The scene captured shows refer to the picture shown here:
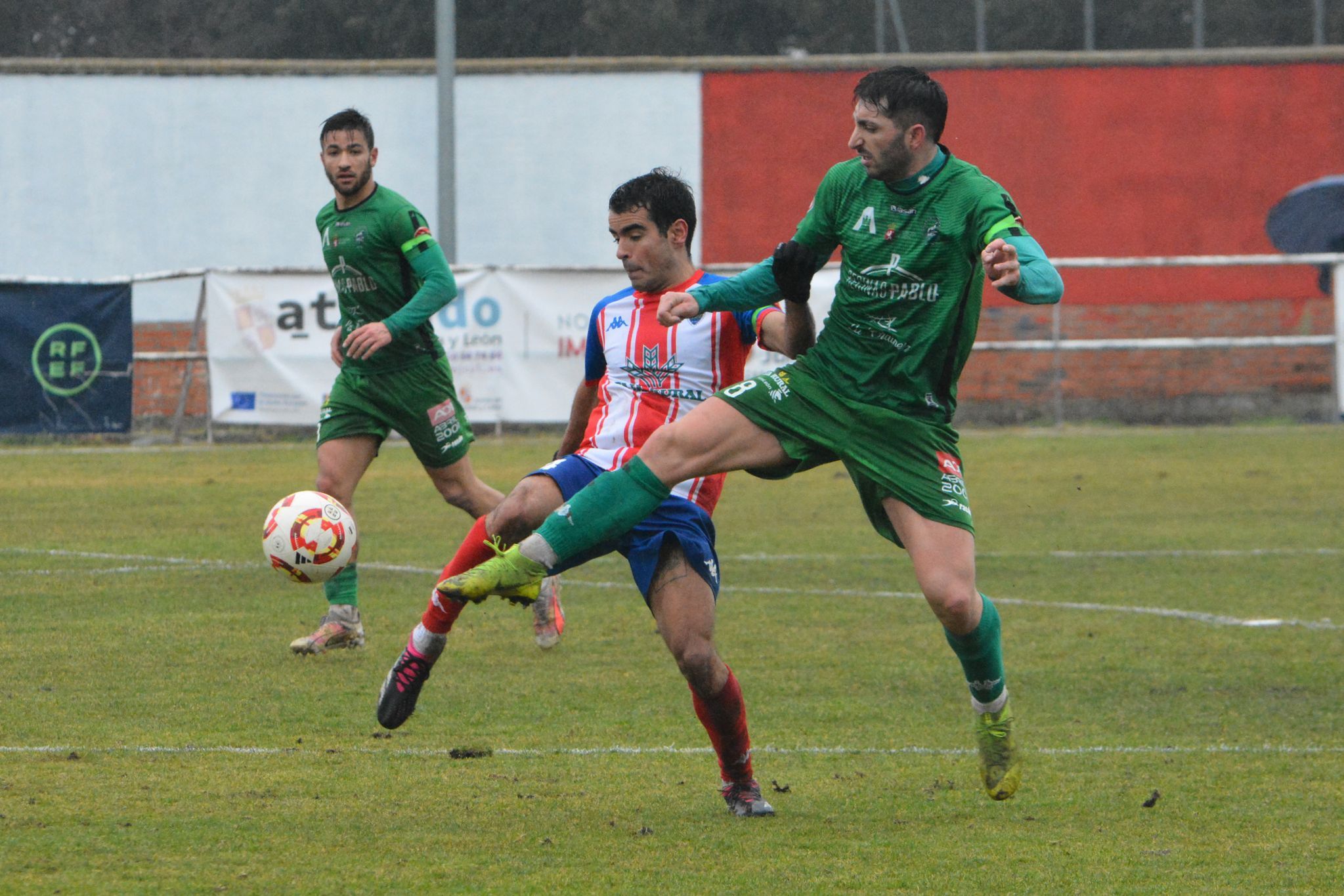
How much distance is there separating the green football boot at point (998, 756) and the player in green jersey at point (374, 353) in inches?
131

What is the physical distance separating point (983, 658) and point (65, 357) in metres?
14.4

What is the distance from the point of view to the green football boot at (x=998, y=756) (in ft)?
16.0

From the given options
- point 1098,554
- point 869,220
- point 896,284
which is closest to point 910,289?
point 896,284

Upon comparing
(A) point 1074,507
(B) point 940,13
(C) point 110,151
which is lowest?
(A) point 1074,507

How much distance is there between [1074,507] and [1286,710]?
6911mm

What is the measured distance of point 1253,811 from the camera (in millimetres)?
4961

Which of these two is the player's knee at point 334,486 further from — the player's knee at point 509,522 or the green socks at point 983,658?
the green socks at point 983,658

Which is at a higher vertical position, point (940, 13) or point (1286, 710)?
point (940, 13)

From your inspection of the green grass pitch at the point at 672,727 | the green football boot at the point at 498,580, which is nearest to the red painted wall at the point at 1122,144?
the green grass pitch at the point at 672,727

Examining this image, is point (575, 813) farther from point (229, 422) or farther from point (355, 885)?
point (229, 422)

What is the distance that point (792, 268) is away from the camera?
5.02 m

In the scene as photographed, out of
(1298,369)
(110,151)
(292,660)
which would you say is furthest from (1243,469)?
(110,151)

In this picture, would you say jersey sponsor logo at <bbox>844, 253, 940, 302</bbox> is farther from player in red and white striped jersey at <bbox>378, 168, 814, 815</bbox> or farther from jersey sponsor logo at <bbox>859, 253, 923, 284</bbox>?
player in red and white striped jersey at <bbox>378, 168, 814, 815</bbox>

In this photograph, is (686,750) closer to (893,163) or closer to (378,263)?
(893,163)
